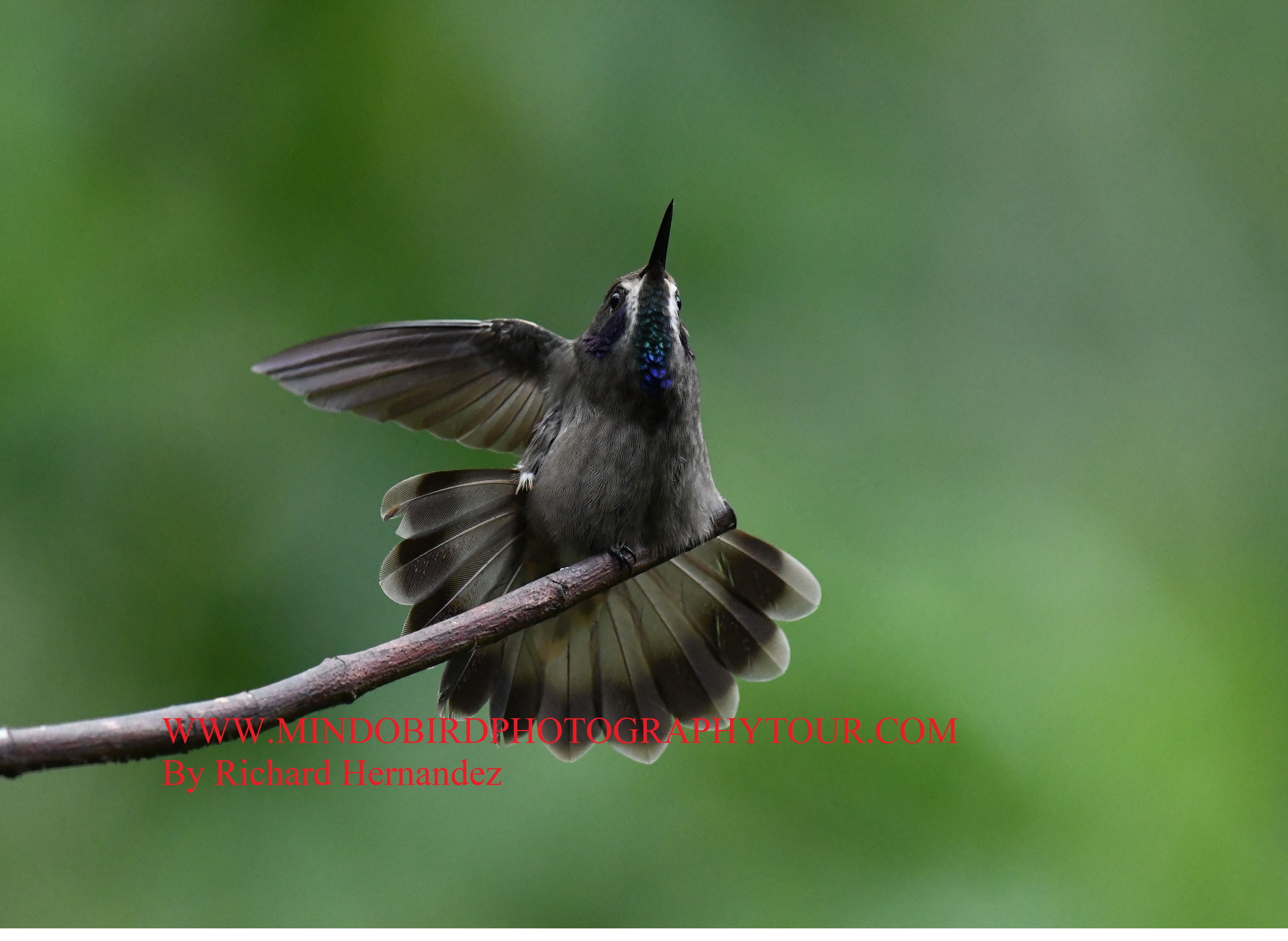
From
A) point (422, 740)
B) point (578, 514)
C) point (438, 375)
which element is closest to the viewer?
point (578, 514)

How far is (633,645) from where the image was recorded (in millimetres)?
2836

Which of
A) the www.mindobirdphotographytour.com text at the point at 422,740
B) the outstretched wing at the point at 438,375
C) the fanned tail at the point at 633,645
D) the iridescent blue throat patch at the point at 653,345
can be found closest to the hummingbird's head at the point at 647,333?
the iridescent blue throat patch at the point at 653,345

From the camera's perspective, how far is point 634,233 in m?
3.99

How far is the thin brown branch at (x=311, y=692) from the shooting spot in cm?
142

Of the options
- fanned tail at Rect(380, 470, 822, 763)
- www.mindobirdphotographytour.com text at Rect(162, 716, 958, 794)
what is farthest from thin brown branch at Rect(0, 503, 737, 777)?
www.mindobirdphotographytour.com text at Rect(162, 716, 958, 794)

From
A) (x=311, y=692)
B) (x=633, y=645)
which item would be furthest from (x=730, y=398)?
(x=311, y=692)

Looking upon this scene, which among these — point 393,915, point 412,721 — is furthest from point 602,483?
point 393,915

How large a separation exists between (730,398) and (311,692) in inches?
96.6

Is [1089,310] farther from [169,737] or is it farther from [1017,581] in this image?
[169,737]

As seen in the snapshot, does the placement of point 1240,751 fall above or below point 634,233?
below

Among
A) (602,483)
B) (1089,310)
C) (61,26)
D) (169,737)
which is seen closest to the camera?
(169,737)

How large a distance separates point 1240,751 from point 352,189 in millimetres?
3307

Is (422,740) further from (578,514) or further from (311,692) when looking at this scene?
(311,692)

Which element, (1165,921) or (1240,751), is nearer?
(1165,921)
